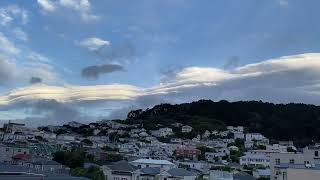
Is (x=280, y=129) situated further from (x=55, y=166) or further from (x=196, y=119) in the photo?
(x=55, y=166)

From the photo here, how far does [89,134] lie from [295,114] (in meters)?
55.4

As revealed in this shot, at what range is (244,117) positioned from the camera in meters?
140

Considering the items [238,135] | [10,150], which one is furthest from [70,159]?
[238,135]

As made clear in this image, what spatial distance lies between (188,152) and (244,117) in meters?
63.3

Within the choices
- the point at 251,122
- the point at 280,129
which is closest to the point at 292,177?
the point at 280,129

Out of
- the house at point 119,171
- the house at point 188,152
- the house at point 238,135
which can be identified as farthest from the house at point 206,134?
the house at point 119,171

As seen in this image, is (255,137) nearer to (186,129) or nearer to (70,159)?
(186,129)

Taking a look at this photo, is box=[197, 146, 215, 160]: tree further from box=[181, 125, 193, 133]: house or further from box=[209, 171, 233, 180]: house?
box=[209, 171, 233, 180]: house

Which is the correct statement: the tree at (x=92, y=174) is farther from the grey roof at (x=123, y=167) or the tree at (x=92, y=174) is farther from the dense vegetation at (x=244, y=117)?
the dense vegetation at (x=244, y=117)

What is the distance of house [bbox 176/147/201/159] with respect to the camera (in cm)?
7906

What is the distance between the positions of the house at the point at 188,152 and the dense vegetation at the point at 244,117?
2932 centimetres

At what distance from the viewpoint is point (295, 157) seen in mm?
30391

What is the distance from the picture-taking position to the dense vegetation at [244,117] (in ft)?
365

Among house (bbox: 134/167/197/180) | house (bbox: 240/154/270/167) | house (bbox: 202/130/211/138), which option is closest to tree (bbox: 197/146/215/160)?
house (bbox: 240/154/270/167)
